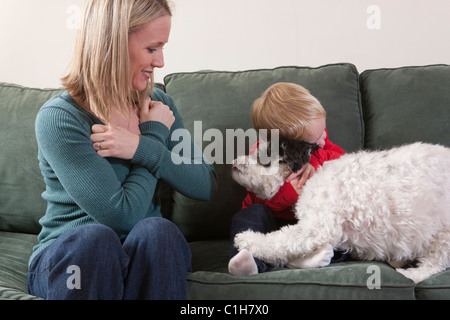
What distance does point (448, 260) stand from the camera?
5.50 ft

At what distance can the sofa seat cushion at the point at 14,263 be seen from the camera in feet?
4.77

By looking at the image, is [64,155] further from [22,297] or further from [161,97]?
[161,97]

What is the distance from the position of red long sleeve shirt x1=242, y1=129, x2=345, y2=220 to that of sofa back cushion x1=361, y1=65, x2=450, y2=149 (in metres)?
0.28

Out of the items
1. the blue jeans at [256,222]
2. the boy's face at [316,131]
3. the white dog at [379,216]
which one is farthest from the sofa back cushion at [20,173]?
the boy's face at [316,131]

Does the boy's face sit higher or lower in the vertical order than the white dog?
higher

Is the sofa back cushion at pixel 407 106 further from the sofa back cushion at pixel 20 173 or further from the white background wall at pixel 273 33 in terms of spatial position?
the sofa back cushion at pixel 20 173

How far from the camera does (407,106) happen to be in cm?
223

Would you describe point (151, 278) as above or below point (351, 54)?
below

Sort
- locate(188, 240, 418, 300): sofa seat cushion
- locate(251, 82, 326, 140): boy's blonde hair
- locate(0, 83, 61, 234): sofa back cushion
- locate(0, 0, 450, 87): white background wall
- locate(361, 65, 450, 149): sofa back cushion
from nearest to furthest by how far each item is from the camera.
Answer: locate(188, 240, 418, 300): sofa seat cushion → locate(251, 82, 326, 140): boy's blonde hair → locate(361, 65, 450, 149): sofa back cushion → locate(0, 83, 61, 234): sofa back cushion → locate(0, 0, 450, 87): white background wall

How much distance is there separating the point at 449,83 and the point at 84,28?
1647 mm

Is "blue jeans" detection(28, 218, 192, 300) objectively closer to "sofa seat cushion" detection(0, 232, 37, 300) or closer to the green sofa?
"sofa seat cushion" detection(0, 232, 37, 300)

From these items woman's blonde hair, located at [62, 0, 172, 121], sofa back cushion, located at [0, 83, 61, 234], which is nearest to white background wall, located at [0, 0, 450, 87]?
sofa back cushion, located at [0, 83, 61, 234]

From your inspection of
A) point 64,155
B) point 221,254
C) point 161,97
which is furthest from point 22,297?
point 161,97

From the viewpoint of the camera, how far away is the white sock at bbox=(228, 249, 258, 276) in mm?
1552
